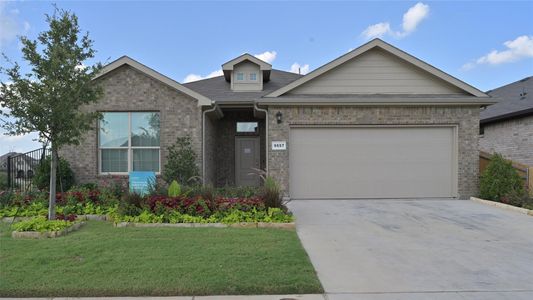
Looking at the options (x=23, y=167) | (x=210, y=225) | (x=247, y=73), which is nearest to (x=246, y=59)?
(x=247, y=73)

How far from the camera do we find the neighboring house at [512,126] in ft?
41.2

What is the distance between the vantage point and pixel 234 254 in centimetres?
482

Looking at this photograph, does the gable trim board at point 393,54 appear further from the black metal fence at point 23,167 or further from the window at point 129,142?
the black metal fence at point 23,167

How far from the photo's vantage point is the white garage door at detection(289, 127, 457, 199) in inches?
422

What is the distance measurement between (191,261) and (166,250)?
0.68 m

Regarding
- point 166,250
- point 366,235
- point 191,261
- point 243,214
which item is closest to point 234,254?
point 191,261

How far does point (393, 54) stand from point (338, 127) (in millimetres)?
3023

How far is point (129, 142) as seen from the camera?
10.5 metres

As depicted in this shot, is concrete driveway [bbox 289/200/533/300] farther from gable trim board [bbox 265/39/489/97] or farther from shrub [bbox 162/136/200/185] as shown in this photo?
gable trim board [bbox 265/39/489/97]

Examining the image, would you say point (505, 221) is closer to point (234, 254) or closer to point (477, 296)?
point (477, 296)

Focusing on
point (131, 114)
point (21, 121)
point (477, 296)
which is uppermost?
point (131, 114)

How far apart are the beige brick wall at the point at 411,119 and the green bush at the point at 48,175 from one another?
6.29 meters

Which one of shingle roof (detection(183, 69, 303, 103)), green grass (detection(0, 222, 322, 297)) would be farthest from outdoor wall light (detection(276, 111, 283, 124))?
green grass (detection(0, 222, 322, 297))

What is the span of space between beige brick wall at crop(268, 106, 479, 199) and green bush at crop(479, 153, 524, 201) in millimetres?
610
